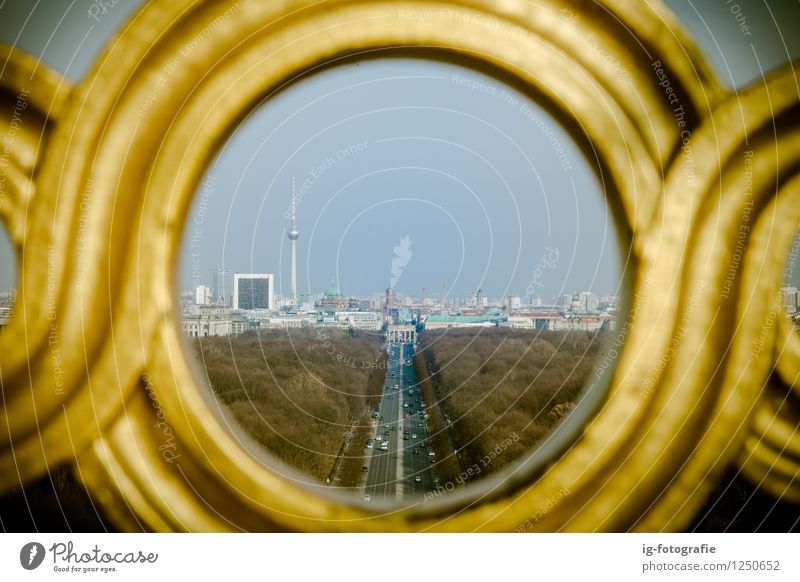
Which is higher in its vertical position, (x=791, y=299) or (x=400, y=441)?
(x=791, y=299)

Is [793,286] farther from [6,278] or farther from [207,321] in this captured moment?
[6,278]

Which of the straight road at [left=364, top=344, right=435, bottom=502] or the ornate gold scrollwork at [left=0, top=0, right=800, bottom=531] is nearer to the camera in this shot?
the ornate gold scrollwork at [left=0, top=0, right=800, bottom=531]

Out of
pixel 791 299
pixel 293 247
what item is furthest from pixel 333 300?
pixel 791 299

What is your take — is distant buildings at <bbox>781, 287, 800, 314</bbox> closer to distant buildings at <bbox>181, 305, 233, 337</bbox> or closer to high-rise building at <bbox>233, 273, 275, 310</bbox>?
high-rise building at <bbox>233, 273, 275, 310</bbox>

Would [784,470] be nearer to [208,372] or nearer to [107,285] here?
[208,372]

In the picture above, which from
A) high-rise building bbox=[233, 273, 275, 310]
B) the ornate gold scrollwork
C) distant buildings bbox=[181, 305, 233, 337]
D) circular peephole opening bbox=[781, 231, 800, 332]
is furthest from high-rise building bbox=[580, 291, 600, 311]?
distant buildings bbox=[181, 305, 233, 337]

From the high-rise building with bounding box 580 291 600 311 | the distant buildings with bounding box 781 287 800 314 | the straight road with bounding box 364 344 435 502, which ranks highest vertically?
the high-rise building with bounding box 580 291 600 311
